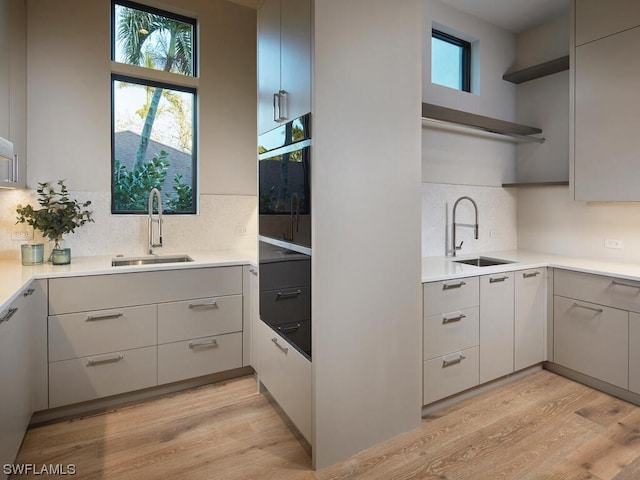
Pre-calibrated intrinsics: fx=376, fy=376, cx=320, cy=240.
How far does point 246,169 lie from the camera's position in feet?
11.1

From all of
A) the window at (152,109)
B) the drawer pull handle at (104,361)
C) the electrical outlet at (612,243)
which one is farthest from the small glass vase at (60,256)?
the electrical outlet at (612,243)

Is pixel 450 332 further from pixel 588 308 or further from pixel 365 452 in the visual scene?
pixel 588 308

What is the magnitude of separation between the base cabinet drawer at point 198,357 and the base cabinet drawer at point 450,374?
134 cm

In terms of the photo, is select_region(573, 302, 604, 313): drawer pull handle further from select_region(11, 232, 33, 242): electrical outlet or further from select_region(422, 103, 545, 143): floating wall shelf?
select_region(11, 232, 33, 242): electrical outlet

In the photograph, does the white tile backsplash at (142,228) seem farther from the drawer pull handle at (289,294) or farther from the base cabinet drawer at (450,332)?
the base cabinet drawer at (450,332)

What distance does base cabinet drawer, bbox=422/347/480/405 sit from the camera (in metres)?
2.28

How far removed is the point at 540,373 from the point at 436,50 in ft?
9.09

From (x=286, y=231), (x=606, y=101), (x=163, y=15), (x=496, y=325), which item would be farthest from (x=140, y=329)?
(x=606, y=101)

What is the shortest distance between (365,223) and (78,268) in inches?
70.9

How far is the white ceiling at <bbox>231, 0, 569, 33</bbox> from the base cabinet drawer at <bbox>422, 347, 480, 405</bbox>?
275cm

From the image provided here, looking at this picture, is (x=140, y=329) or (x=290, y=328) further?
(x=140, y=329)

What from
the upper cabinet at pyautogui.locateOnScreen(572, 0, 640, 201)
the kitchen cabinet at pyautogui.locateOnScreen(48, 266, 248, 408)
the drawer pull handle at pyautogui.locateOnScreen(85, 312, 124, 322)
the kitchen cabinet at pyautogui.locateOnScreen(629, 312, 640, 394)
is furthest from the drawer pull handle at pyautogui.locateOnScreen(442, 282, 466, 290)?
the drawer pull handle at pyautogui.locateOnScreen(85, 312, 124, 322)

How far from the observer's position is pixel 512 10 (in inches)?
125

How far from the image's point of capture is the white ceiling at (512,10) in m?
3.07
